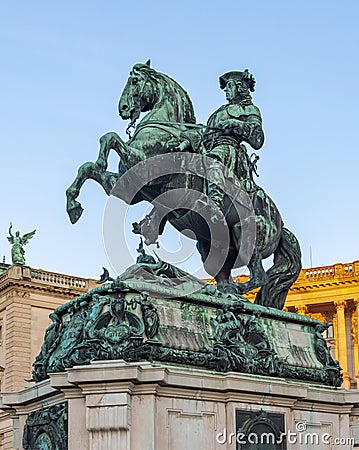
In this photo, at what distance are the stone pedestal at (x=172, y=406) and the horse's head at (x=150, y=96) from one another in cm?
406

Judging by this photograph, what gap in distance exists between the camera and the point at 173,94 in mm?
15312

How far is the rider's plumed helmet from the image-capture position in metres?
15.9

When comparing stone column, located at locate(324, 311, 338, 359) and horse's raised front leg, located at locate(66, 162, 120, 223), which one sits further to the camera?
stone column, located at locate(324, 311, 338, 359)

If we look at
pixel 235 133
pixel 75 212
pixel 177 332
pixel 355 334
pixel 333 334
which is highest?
pixel 333 334

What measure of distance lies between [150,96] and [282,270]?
325 centimetres

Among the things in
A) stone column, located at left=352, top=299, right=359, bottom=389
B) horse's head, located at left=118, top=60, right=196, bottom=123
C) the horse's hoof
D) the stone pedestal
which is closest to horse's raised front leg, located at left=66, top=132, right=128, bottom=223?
the horse's hoof

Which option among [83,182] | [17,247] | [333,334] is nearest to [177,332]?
[83,182]

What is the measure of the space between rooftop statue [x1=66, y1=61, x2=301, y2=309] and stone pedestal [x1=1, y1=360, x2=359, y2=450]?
2.01 m

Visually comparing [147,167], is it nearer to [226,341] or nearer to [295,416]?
[226,341]

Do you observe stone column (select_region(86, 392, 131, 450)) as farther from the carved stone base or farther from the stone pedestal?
the carved stone base

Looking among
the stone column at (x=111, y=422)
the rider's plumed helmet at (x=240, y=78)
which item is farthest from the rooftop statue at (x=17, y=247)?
the stone column at (x=111, y=422)

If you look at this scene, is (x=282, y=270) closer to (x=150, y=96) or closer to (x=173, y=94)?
(x=173, y=94)

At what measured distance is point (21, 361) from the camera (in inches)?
2131

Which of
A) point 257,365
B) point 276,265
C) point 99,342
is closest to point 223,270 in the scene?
point 276,265
